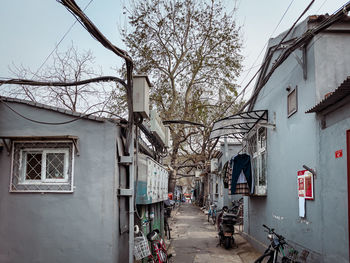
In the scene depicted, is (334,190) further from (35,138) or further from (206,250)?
(206,250)

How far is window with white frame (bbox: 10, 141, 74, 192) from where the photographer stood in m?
6.42

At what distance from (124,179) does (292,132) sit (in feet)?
13.8

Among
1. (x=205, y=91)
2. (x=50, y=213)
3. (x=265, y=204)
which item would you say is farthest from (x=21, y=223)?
(x=205, y=91)

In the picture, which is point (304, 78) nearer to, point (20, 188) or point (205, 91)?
point (20, 188)

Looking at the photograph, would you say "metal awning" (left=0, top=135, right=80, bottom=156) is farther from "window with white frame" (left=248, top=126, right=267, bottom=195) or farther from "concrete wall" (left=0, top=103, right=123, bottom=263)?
"window with white frame" (left=248, top=126, right=267, bottom=195)

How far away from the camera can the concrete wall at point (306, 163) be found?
19.6 feet

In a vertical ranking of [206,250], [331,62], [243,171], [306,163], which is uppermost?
[331,62]

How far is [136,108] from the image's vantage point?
6754 millimetres

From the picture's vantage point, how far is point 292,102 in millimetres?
8633

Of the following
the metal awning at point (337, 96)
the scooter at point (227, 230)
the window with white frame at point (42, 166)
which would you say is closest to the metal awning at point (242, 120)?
the scooter at point (227, 230)

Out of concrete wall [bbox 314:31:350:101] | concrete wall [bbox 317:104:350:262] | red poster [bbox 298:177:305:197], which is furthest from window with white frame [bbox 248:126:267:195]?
concrete wall [bbox 317:104:350:262]

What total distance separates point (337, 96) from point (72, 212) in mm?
4852

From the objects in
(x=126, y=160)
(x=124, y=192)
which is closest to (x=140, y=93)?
(x=126, y=160)

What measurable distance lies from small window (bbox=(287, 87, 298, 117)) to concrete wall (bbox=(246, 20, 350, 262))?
162 millimetres
